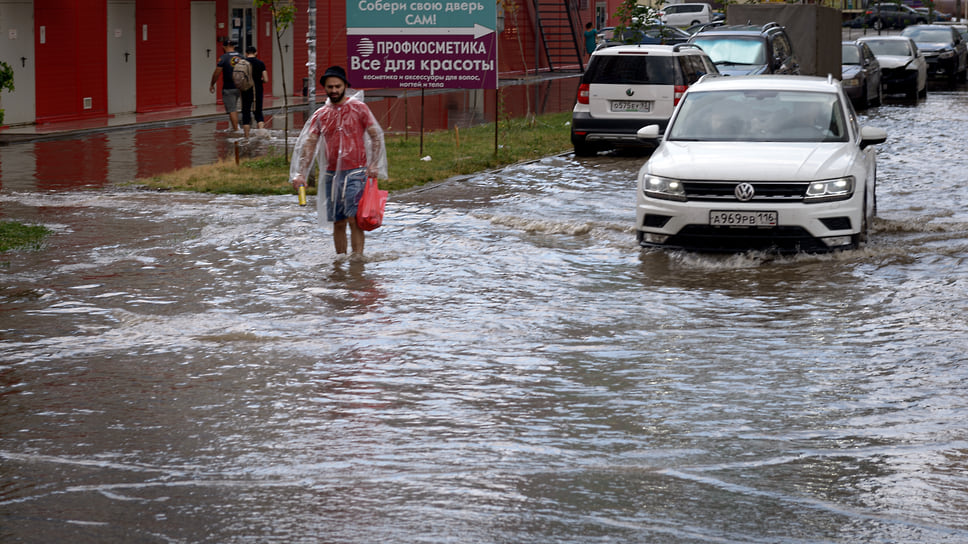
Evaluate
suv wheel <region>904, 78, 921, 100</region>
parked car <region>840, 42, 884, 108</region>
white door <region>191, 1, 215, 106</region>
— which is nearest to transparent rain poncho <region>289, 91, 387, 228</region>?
parked car <region>840, 42, 884, 108</region>

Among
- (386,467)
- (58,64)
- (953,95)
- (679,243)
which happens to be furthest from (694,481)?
(953,95)

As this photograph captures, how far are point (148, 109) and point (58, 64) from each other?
11.7 feet

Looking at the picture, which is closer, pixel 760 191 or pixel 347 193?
pixel 760 191

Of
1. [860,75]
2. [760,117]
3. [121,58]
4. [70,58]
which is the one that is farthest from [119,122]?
[760,117]

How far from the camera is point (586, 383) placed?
7.64m

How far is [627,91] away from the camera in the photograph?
20.7 meters

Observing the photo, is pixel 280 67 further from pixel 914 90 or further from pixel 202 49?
pixel 914 90

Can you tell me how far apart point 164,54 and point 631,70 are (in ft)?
47.7

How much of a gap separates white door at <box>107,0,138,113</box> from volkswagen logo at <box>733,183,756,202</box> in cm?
2111

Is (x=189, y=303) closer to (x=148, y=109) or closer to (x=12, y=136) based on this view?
(x=12, y=136)

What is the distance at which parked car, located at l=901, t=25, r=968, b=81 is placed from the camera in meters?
40.2

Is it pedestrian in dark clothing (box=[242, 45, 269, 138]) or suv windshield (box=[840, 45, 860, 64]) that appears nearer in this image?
pedestrian in dark clothing (box=[242, 45, 269, 138])

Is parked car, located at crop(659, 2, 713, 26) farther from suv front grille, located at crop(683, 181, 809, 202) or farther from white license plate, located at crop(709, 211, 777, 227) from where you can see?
white license plate, located at crop(709, 211, 777, 227)

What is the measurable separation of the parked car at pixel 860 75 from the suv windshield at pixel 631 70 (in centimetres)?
929
